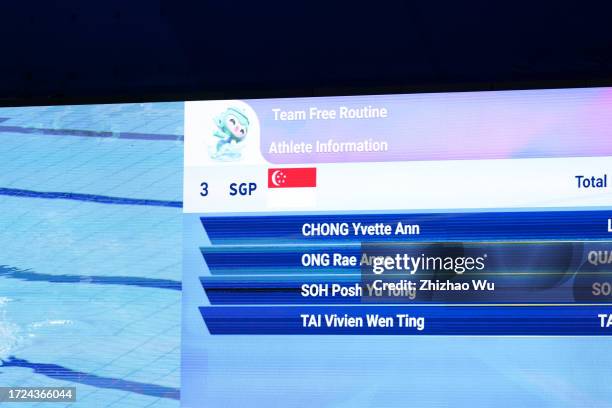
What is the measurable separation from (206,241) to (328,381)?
54 centimetres

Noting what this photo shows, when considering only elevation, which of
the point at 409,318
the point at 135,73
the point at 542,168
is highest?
the point at 135,73

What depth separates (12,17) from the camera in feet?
10.1

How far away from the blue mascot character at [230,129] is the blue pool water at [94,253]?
0.41 ft

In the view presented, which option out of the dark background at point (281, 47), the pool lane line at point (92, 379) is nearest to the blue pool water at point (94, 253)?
the pool lane line at point (92, 379)

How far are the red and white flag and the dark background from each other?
0.24 metres

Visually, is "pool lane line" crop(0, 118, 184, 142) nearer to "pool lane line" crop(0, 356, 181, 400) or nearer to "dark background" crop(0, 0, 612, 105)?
"dark background" crop(0, 0, 612, 105)

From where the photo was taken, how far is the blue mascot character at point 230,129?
8.78ft

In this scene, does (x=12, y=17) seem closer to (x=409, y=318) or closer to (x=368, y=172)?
(x=368, y=172)

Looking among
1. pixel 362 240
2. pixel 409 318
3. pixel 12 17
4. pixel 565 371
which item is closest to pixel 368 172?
pixel 362 240

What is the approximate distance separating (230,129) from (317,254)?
0.46 metres

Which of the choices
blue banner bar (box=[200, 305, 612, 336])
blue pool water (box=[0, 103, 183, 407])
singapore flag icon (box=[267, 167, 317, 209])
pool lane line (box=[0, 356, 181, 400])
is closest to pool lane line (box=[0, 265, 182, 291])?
blue pool water (box=[0, 103, 183, 407])

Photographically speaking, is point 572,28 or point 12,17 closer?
point 572,28

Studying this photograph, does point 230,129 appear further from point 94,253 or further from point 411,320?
point 411,320

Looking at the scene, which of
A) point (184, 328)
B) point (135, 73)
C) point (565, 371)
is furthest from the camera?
point (135, 73)
